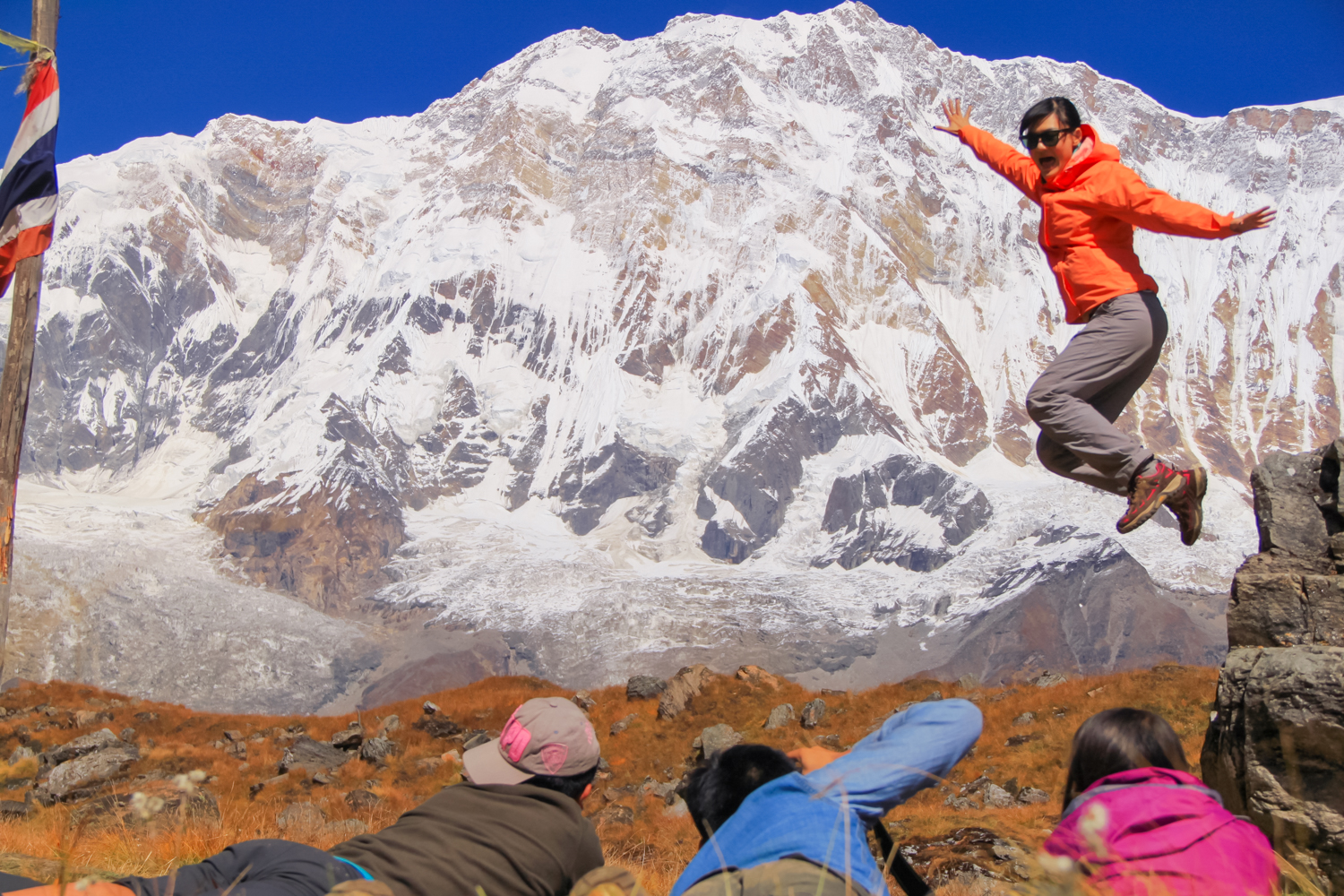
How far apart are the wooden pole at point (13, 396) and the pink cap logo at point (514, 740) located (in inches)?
218

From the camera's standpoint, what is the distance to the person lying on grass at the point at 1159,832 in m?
2.04

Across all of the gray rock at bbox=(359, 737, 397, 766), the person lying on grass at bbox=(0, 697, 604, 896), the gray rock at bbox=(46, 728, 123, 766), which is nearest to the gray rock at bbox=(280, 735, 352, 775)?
the gray rock at bbox=(359, 737, 397, 766)

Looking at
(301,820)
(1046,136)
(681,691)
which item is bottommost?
(681,691)

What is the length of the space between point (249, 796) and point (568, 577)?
146829mm

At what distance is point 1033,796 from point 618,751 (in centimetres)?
871

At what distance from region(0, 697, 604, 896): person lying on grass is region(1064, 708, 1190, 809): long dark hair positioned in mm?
1544

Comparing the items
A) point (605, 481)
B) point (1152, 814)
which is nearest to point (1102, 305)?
point (1152, 814)

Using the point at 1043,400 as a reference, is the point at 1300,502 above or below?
below

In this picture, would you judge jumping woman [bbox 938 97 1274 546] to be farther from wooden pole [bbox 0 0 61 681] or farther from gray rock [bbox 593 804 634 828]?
gray rock [bbox 593 804 634 828]

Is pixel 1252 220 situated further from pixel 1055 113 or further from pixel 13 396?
pixel 13 396

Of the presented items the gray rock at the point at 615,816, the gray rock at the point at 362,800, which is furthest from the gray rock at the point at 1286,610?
the gray rock at the point at 362,800

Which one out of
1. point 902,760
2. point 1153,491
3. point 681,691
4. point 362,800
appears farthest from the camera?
point 681,691

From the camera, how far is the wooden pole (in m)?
6.92

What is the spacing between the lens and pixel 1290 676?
3338 millimetres
